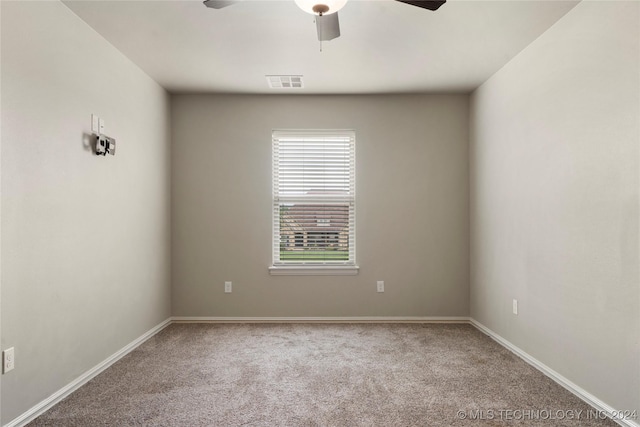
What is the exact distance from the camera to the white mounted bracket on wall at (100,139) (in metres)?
2.87

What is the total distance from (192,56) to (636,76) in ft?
10.2

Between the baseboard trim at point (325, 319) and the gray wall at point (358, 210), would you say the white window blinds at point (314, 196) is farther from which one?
the baseboard trim at point (325, 319)

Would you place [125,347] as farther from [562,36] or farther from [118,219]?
[562,36]

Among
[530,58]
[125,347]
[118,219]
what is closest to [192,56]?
[118,219]

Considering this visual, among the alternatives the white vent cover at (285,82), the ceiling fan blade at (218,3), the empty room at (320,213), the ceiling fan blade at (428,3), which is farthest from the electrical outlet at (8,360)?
the white vent cover at (285,82)

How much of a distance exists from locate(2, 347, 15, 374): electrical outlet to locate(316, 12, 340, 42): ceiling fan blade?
243cm

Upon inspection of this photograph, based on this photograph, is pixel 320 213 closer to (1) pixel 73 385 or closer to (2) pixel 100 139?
(2) pixel 100 139

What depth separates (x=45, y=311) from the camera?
2367 millimetres

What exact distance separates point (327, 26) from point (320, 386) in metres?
2.29

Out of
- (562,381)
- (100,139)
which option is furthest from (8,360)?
(562,381)

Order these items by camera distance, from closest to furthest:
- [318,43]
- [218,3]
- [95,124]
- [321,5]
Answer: [321,5] → [218,3] → [95,124] → [318,43]

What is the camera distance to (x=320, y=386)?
2676 mm

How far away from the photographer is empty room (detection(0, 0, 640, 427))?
2.24m

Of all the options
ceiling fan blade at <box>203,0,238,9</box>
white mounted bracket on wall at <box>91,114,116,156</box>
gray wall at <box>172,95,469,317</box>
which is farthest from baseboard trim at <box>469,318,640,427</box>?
white mounted bracket on wall at <box>91,114,116,156</box>
